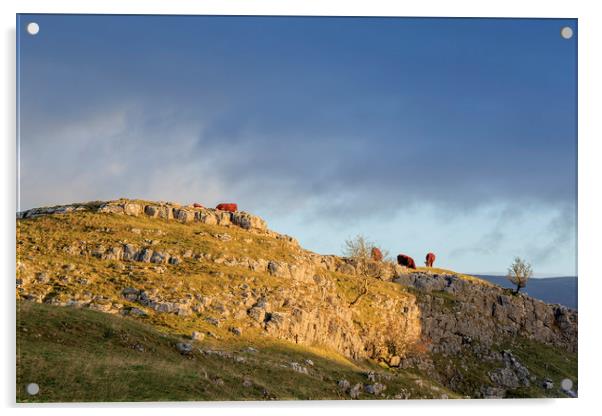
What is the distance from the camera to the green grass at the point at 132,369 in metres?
26.8

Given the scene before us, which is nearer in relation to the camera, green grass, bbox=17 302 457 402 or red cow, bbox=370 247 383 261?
green grass, bbox=17 302 457 402

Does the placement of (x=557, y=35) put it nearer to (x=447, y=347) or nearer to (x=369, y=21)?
(x=369, y=21)

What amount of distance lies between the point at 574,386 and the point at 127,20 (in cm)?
2843

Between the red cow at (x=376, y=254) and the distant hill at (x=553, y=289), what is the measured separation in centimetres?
1867

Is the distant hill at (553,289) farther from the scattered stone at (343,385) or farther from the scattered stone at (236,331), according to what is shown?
the scattered stone at (236,331)

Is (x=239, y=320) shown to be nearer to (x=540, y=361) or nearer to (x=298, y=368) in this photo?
(x=298, y=368)

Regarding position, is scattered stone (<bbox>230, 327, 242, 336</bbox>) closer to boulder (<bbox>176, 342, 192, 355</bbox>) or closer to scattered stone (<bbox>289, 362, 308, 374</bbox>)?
scattered stone (<bbox>289, 362, 308, 374</bbox>)

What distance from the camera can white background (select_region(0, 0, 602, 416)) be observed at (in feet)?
87.0

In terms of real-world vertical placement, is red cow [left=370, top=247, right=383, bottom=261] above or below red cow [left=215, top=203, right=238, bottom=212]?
below

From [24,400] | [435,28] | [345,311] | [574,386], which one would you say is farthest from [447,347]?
[24,400]

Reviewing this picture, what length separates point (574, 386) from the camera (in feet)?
99.9

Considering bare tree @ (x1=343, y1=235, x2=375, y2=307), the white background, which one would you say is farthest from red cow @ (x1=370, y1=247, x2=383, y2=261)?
the white background

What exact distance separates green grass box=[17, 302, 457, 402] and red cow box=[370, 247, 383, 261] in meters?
34.9

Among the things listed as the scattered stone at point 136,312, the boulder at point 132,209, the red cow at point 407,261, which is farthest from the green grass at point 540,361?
the boulder at point 132,209
